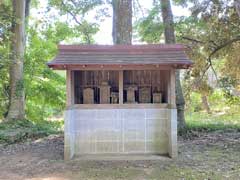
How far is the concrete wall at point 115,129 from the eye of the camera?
23.1ft

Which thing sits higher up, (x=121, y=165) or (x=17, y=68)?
(x=17, y=68)

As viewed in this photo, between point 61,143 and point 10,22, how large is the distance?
3.84 metres

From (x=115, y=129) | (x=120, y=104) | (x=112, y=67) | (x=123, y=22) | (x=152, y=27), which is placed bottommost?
(x=115, y=129)

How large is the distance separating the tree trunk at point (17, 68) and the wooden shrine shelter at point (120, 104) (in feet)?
11.0

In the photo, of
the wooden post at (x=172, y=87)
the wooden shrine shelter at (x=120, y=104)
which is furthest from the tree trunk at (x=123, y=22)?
the wooden post at (x=172, y=87)

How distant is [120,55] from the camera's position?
269 inches

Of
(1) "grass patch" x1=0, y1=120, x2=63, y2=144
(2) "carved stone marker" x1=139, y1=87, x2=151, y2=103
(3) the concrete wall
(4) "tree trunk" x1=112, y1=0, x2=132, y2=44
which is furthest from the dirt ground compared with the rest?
(4) "tree trunk" x1=112, y1=0, x2=132, y2=44

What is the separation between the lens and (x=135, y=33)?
517 inches

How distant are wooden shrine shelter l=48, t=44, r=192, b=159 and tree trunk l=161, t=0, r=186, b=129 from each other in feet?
7.57

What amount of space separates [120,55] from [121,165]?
211 cm

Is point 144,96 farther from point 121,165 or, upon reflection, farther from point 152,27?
point 152,27

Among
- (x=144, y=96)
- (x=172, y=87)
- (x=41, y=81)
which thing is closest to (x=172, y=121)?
(x=172, y=87)

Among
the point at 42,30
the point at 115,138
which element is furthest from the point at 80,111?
the point at 42,30

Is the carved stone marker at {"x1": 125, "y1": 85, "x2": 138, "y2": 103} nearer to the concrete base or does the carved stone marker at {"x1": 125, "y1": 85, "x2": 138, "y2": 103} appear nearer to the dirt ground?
the concrete base
